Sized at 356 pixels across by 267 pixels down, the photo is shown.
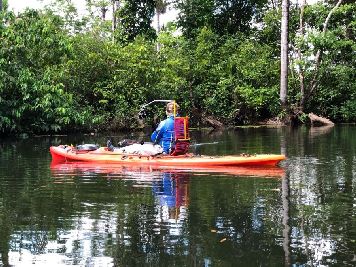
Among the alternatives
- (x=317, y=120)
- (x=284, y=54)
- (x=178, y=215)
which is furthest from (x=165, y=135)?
(x=317, y=120)

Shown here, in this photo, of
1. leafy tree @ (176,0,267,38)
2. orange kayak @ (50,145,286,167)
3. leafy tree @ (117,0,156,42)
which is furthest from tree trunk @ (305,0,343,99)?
orange kayak @ (50,145,286,167)

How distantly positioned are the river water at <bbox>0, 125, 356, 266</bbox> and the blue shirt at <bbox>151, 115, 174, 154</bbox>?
0.86 m

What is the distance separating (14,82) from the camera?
2095 centimetres

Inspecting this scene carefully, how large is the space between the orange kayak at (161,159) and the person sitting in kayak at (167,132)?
0.95 feet

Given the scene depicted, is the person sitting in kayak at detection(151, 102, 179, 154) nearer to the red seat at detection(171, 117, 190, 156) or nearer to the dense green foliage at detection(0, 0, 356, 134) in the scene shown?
the red seat at detection(171, 117, 190, 156)

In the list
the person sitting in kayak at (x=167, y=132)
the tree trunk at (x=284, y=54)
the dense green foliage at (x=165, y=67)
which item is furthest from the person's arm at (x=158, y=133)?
the tree trunk at (x=284, y=54)

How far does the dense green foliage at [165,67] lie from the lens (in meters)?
21.6

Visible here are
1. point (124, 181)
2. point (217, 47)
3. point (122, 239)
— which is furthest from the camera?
point (217, 47)

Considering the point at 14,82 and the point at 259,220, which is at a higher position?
the point at 14,82

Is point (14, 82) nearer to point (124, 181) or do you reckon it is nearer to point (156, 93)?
point (156, 93)

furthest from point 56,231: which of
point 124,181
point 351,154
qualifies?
point 351,154

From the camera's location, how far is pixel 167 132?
40.1ft

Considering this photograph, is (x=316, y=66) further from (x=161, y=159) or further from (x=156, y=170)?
(x=156, y=170)

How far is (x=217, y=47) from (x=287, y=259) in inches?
1061
